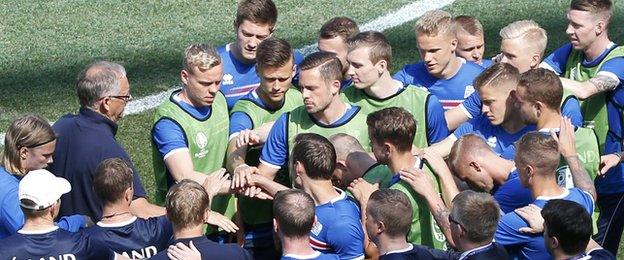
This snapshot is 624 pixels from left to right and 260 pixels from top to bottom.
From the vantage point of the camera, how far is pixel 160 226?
21.3 feet

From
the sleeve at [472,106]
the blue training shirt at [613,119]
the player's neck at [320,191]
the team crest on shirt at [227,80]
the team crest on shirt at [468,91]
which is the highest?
the player's neck at [320,191]

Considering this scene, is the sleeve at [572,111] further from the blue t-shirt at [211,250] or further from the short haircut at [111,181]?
the short haircut at [111,181]

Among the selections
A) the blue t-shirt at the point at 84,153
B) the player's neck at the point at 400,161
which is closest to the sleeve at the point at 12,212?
the blue t-shirt at the point at 84,153

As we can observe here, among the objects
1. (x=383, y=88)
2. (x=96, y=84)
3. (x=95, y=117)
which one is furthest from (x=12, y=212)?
(x=383, y=88)

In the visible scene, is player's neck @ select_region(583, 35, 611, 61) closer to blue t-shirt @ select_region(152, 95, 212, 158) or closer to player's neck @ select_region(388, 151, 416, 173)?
player's neck @ select_region(388, 151, 416, 173)

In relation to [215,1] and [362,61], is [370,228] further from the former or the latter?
[215,1]

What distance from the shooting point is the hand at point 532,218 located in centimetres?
626

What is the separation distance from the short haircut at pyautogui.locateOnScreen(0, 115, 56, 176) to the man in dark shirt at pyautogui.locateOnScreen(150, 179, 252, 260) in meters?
1.01

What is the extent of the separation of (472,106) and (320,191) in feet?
6.03

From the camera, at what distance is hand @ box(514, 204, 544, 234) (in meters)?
6.26

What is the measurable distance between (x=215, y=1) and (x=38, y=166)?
804 cm

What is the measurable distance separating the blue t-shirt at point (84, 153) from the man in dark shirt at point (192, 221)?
1.05m

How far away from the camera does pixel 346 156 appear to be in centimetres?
686

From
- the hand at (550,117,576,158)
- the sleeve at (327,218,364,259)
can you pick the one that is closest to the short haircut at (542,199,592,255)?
the hand at (550,117,576,158)
